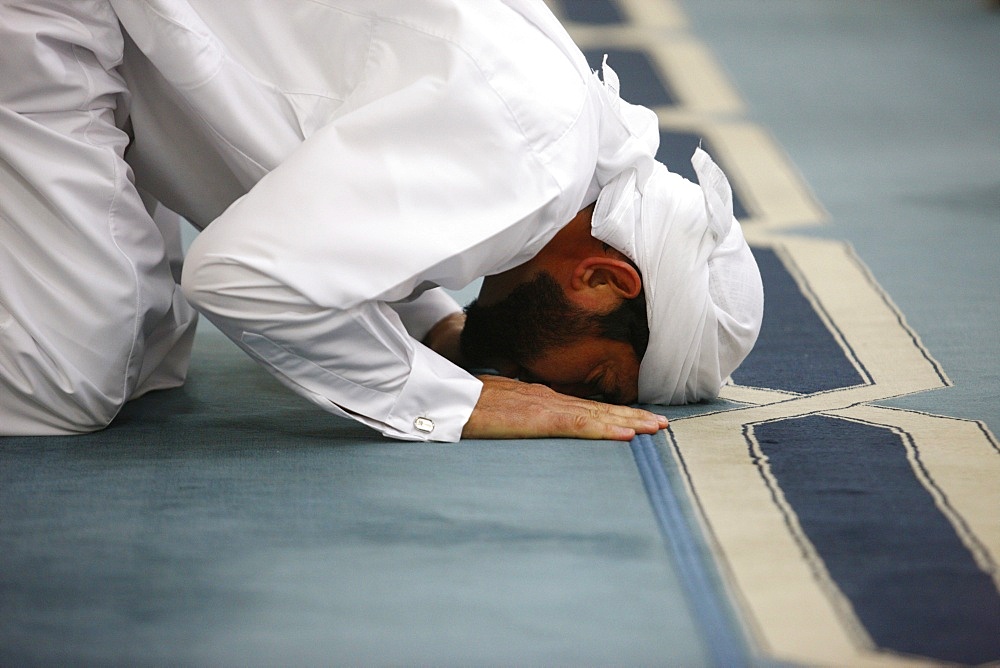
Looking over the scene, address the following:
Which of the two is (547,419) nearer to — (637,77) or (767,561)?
(767,561)

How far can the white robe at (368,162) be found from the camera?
1.75 m

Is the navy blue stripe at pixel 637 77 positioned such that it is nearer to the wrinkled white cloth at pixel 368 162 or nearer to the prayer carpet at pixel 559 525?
the prayer carpet at pixel 559 525

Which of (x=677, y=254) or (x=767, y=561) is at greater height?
(x=677, y=254)

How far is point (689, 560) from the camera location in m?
1.54

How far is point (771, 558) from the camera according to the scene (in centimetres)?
154

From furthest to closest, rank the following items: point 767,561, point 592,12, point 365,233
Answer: point 592,12, point 365,233, point 767,561

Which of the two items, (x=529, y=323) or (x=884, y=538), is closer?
(x=884, y=538)

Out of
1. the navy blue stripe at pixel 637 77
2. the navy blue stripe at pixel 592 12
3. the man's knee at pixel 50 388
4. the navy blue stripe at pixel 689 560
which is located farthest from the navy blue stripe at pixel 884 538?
the navy blue stripe at pixel 592 12

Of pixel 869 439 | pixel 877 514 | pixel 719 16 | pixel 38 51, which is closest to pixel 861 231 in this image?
pixel 869 439

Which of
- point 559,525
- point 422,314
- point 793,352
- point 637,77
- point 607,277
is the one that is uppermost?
point 607,277

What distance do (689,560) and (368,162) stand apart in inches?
29.0

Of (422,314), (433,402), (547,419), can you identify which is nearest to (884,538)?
(547,419)

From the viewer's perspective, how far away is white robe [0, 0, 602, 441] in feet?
5.73

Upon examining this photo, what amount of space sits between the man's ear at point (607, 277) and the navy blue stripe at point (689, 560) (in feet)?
0.83
